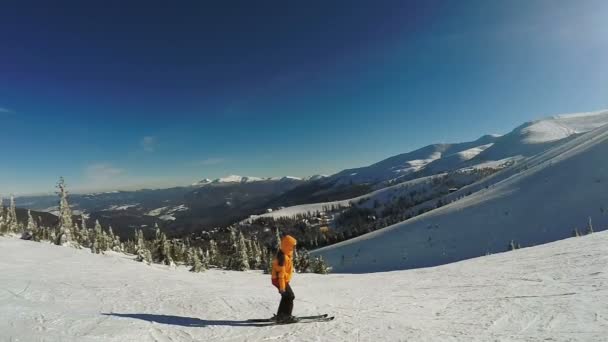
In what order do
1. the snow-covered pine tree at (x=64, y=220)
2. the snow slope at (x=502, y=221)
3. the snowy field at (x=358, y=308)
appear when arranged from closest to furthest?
the snowy field at (x=358, y=308) < the snow-covered pine tree at (x=64, y=220) < the snow slope at (x=502, y=221)

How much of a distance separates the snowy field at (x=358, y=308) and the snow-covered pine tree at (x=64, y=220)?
3572 centimetres

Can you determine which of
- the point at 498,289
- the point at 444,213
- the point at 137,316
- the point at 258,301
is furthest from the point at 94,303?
the point at 444,213

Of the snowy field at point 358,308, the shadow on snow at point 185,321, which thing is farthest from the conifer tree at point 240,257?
the shadow on snow at point 185,321

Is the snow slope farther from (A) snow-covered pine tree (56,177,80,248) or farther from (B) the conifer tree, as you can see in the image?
(A) snow-covered pine tree (56,177,80,248)

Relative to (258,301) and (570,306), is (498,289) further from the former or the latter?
(258,301)

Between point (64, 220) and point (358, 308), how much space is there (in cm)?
5586

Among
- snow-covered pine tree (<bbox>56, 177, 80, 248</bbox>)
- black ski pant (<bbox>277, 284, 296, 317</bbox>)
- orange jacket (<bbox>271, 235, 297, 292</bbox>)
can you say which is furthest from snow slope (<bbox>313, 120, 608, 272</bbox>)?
orange jacket (<bbox>271, 235, 297, 292</bbox>)

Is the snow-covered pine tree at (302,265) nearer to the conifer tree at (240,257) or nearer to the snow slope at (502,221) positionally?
the conifer tree at (240,257)

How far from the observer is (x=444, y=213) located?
4557 inches

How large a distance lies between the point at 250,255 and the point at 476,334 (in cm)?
6556

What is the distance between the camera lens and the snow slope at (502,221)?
272ft

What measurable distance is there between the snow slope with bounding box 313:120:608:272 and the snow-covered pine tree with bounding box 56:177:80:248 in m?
74.8

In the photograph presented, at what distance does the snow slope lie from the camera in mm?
82875

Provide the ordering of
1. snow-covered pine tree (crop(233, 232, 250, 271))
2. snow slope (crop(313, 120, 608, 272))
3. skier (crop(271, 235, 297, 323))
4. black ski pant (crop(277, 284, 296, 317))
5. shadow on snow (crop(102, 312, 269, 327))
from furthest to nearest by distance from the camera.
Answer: snow slope (crop(313, 120, 608, 272)) → snow-covered pine tree (crop(233, 232, 250, 271)) → black ski pant (crop(277, 284, 296, 317)) → shadow on snow (crop(102, 312, 269, 327)) → skier (crop(271, 235, 297, 323))
